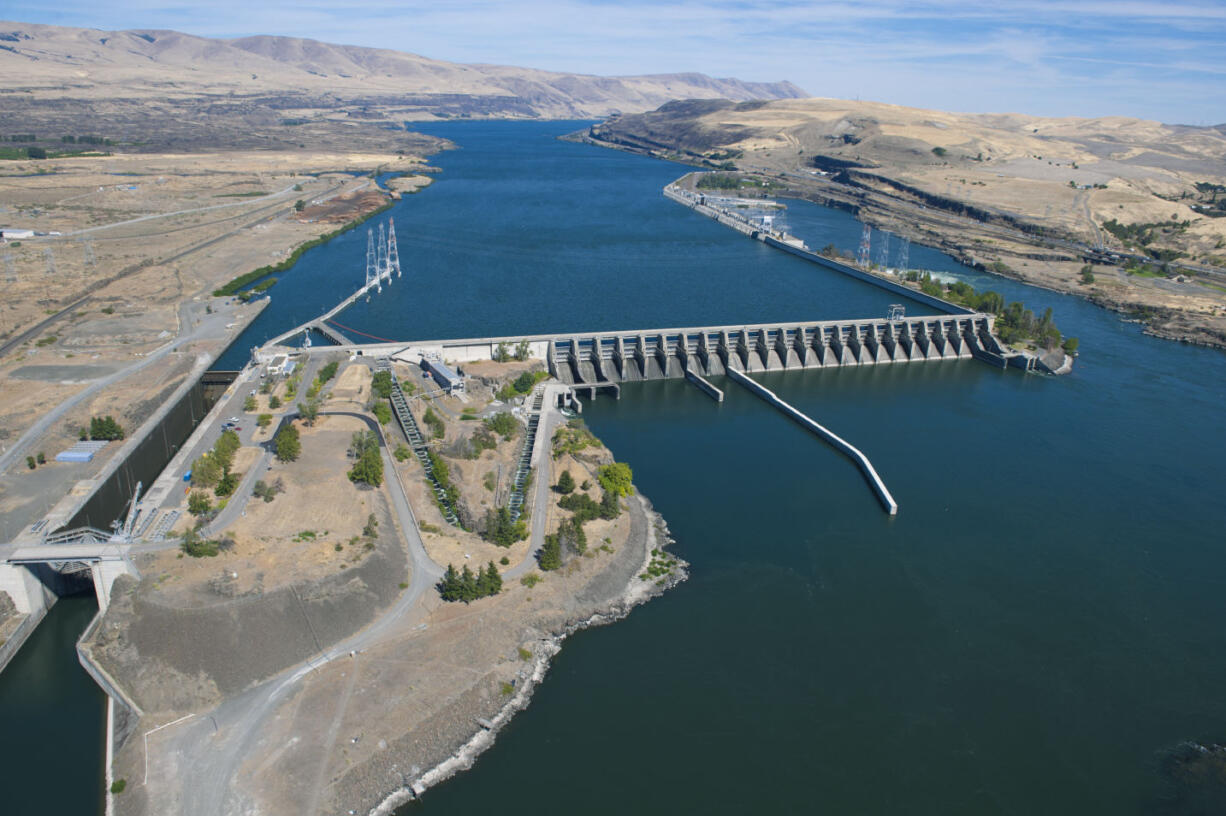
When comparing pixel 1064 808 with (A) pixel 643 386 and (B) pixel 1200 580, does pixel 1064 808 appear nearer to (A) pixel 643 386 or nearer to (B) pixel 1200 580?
(B) pixel 1200 580

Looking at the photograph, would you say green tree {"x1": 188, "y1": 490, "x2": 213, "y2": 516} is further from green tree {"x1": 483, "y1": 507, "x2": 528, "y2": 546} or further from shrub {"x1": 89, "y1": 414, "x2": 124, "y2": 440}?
green tree {"x1": 483, "y1": 507, "x2": 528, "y2": 546}

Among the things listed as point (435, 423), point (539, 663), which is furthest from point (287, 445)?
point (539, 663)

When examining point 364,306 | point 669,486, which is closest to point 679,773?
point 669,486

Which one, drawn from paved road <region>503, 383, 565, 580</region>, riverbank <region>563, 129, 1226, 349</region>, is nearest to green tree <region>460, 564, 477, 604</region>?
paved road <region>503, 383, 565, 580</region>

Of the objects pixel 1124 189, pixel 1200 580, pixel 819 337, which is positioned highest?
pixel 1124 189

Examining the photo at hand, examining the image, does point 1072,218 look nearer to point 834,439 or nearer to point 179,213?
point 834,439

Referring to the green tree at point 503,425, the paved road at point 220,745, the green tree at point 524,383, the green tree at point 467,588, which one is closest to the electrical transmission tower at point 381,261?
the green tree at point 524,383
